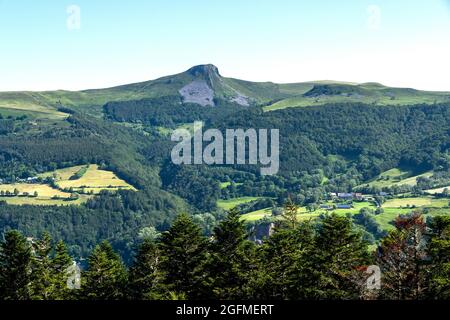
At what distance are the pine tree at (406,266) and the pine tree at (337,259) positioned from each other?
8.20ft

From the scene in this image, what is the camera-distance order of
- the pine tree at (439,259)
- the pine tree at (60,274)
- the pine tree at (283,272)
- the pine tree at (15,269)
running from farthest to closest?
the pine tree at (60,274) → the pine tree at (15,269) → the pine tree at (283,272) → the pine tree at (439,259)

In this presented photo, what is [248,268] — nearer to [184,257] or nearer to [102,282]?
[184,257]

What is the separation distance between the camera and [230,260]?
54.5m

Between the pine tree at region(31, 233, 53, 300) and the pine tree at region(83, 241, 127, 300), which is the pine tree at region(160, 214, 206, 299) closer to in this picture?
the pine tree at region(83, 241, 127, 300)

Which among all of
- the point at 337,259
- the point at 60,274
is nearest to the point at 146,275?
the point at 60,274

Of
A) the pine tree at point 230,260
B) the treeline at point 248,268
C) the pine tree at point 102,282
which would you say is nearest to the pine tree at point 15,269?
the treeline at point 248,268

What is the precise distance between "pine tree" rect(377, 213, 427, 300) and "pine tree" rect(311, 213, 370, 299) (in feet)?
8.20

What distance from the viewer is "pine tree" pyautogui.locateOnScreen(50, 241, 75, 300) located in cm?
5719

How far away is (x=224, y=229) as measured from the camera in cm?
5738

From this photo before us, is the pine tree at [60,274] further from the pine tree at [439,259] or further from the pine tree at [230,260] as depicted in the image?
the pine tree at [439,259]

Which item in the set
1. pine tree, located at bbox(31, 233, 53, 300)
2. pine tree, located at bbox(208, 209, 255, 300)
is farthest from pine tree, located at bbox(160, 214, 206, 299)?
pine tree, located at bbox(31, 233, 53, 300)

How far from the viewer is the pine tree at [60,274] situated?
57188mm
